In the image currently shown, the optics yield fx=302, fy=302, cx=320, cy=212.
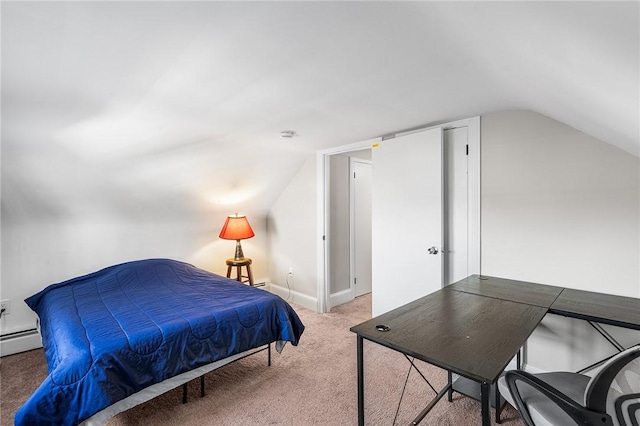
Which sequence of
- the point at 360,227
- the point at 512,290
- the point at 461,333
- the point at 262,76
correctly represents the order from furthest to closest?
the point at 360,227, the point at 512,290, the point at 262,76, the point at 461,333

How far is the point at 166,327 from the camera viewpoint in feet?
6.20

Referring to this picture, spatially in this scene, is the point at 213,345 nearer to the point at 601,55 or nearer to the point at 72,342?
the point at 72,342

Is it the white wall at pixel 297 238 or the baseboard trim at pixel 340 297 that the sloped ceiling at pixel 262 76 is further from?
the baseboard trim at pixel 340 297

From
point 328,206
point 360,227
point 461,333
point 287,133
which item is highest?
point 287,133

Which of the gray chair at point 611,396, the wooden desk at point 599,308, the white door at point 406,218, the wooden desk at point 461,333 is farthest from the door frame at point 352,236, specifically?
the gray chair at point 611,396

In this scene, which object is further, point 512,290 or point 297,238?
point 297,238

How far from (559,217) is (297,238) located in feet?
9.30

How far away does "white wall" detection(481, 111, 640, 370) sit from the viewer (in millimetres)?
1960

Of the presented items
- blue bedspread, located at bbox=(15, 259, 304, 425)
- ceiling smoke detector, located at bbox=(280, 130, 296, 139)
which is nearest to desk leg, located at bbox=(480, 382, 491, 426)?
blue bedspread, located at bbox=(15, 259, 304, 425)

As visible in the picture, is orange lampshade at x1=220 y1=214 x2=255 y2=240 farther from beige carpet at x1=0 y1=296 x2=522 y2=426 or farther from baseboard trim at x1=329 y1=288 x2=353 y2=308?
beige carpet at x1=0 y1=296 x2=522 y2=426

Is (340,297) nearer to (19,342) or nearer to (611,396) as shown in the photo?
(611,396)

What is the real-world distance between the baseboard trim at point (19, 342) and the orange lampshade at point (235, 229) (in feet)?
6.50

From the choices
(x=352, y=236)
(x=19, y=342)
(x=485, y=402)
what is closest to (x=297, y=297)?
(x=352, y=236)

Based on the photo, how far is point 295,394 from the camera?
214 centimetres
